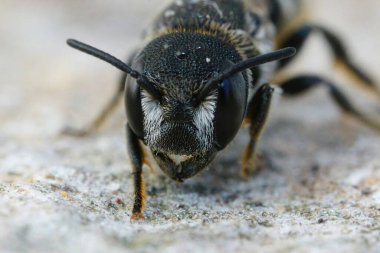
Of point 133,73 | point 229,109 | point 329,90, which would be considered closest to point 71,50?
point 329,90

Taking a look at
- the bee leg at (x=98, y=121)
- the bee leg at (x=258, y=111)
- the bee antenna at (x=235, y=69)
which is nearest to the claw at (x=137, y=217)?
the bee antenna at (x=235, y=69)

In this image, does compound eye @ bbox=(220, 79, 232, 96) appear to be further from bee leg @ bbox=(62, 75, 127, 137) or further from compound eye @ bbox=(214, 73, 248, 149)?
bee leg @ bbox=(62, 75, 127, 137)

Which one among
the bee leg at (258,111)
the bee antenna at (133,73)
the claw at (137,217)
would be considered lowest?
the claw at (137,217)

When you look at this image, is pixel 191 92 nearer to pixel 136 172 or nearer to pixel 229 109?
pixel 229 109

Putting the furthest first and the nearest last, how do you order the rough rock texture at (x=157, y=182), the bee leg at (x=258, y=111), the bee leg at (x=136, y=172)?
the bee leg at (x=258, y=111) < the bee leg at (x=136, y=172) < the rough rock texture at (x=157, y=182)

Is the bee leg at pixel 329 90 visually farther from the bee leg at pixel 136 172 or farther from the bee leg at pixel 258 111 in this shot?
the bee leg at pixel 136 172
